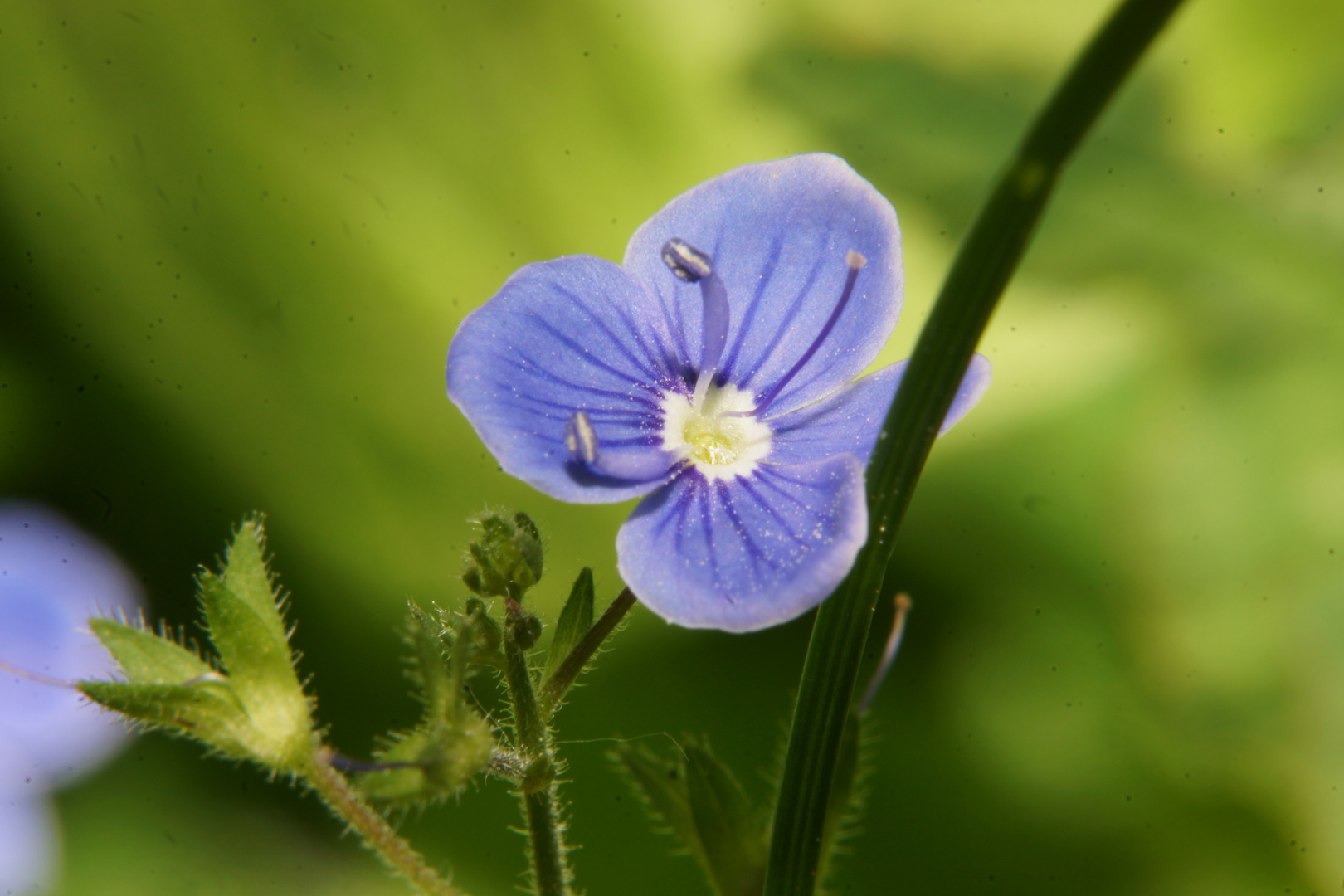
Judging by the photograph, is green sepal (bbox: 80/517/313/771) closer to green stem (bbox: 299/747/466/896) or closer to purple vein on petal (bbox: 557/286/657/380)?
green stem (bbox: 299/747/466/896)

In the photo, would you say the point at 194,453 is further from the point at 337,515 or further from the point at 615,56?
the point at 615,56

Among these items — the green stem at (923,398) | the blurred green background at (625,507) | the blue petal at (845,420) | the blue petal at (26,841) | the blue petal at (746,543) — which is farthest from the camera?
the blurred green background at (625,507)

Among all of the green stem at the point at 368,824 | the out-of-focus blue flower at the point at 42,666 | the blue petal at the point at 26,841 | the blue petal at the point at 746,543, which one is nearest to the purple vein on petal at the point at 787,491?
the blue petal at the point at 746,543

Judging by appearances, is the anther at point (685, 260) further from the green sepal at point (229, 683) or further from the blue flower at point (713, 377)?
the green sepal at point (229, 683)

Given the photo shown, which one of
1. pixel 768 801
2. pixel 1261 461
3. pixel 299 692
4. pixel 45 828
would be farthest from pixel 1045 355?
pixel 45 828

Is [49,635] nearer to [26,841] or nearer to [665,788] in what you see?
[26,841]
